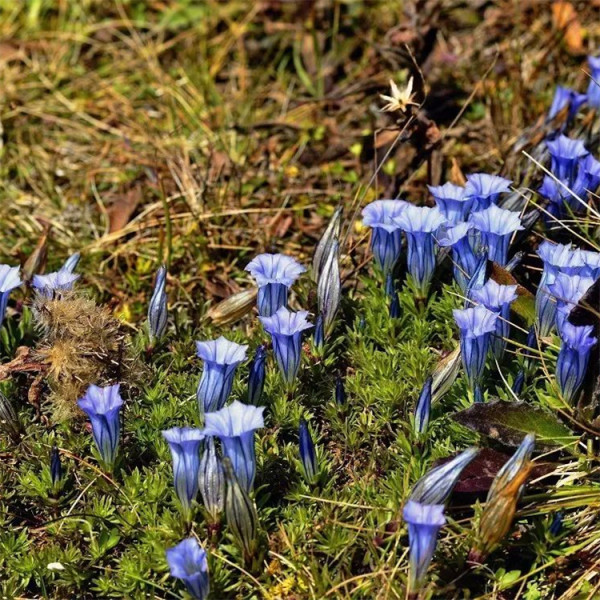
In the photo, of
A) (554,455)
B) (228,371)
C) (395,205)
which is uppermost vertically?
(395,205)

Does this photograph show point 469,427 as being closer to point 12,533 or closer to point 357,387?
point 357,387

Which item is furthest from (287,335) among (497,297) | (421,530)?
(421,530)

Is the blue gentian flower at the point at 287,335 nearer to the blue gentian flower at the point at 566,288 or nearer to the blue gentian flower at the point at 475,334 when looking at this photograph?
the blue gentian flower at the point at 475,334

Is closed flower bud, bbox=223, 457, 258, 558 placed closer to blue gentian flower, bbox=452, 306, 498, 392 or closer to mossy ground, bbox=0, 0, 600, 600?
mossy ground, bbox=0, 0, 600, 600

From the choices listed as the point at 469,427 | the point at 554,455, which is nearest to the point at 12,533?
the point at 469,427

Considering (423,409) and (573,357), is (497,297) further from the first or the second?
(423,409)

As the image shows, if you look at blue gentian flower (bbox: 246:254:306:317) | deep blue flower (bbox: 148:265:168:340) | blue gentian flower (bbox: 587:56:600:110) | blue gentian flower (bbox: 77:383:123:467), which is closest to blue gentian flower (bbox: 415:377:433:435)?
blue gentian flower (bbox: 246:254:306:317)
